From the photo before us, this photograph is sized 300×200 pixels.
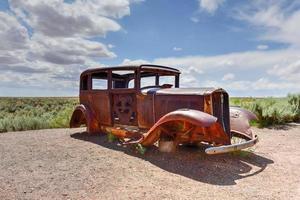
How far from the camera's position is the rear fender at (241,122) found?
6.03m

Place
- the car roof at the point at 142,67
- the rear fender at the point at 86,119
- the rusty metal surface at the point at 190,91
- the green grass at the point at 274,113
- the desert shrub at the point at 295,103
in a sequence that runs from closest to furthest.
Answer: the rusty metal surface at the point at 190,91
the car roof at the point at 142,67
the rear fender at the point at 86,119
the green grass at the point at 274,113
the desert shrub at the point at 295,103

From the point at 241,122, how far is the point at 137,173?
2.84 m

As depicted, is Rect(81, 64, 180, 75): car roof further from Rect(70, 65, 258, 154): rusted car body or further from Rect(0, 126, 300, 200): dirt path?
Rect(0, 126, 300, 200): dirt path

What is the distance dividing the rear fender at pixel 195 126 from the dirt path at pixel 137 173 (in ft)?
1.47

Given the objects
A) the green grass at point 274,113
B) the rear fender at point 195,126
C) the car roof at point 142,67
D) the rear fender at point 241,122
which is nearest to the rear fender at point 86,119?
the car roof at point 142,67

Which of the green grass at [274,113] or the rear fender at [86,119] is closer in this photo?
the rear fender at [86,119]

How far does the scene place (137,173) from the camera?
15.6 feet

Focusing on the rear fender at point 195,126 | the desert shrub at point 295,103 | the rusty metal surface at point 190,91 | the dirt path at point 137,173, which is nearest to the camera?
the dirt path at point 137,173

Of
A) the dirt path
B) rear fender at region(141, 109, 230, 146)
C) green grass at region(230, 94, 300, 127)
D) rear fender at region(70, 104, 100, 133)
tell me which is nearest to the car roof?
rear fender at region(70, 104, 100, 133)

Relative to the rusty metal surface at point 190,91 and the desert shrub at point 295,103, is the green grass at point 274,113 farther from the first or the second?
the rusty metal surface at point 190,91

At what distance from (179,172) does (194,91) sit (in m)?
1.65

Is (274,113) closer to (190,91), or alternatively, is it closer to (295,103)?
(295,103)

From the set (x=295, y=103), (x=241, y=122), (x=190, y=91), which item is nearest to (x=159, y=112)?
(x=190, y=91)

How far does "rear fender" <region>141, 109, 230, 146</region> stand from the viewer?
4.80 meters
